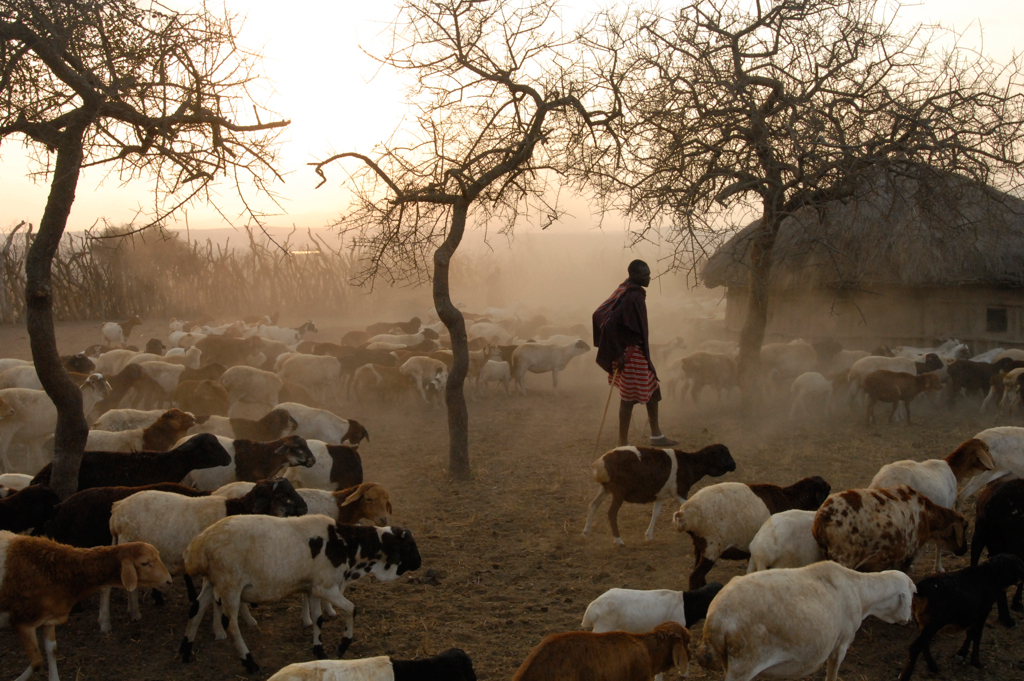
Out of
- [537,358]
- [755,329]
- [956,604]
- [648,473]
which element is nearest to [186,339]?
[537,358]

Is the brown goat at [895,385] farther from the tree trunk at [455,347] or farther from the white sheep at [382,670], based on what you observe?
the white sheep at [382,670]

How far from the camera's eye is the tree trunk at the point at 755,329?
11133 millimetres

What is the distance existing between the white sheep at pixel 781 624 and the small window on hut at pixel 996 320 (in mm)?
14639

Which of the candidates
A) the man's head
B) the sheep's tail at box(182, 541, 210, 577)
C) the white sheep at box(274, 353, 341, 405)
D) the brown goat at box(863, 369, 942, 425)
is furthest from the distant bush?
the sheep's tail at box(182, 541, 210, 577)

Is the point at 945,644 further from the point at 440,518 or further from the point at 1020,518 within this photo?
the point at 440,518

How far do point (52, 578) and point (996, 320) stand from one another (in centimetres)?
1836

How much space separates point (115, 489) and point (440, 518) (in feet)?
11.2

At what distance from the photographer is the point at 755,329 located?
41.0 ft

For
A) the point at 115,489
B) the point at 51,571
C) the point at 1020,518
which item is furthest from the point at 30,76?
the point at 1020,518

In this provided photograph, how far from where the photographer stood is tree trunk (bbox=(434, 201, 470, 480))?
9070 mm

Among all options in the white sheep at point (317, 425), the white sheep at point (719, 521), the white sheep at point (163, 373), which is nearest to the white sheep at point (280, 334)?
the white sheep at point (163, 373)

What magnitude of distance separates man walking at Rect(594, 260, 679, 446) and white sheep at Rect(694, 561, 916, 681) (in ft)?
15.4

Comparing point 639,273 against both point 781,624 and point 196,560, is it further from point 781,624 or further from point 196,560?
point 196,560

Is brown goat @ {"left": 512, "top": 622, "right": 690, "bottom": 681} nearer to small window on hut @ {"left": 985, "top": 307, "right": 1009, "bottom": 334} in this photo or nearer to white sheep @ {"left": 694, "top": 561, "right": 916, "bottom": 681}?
white sheep @ {"left": 694, "top": 561, "right": 916, "bottom": 681}
